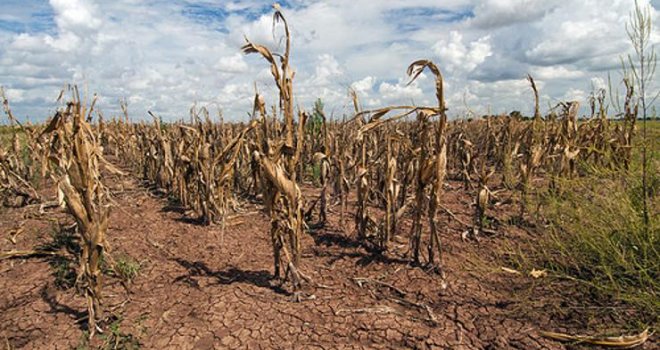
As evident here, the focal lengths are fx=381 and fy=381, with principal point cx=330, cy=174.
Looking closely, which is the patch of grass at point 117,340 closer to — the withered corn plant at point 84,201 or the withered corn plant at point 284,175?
the withered corn plant at point 84,201

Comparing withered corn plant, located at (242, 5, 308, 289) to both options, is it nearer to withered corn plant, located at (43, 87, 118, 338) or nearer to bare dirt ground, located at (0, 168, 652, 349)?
bare dirt ground, located at (0, 168, 652, 349)

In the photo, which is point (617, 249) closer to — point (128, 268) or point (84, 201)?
point (84, 201)

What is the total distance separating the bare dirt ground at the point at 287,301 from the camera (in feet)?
8.06

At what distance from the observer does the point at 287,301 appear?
2850 mm

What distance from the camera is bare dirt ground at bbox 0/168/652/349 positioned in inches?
96.7

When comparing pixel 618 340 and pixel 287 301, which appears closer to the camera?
pixel 618 340

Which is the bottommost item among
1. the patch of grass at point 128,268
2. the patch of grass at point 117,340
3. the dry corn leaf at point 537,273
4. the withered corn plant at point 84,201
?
the patch of grass at point 117,340

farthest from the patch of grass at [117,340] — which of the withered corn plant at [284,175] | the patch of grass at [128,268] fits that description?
the withered corn plant at [284,175]

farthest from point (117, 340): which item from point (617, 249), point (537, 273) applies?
point (617, 249)

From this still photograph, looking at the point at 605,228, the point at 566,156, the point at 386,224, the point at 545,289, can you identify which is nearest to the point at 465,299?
the point at 545,289

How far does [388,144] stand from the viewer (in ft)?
11.6

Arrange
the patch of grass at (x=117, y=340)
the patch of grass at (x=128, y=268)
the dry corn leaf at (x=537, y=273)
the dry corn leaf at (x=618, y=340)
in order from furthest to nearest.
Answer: the patch of grass at (x=128, y=268)
the dry corn leaf at (x=537, y=273)
the patch of grass at (x=117, y=340)
the dry corn leaf at (x=618, y=340)

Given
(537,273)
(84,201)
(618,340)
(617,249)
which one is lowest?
(618,340)

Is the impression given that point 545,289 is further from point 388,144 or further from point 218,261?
point 218,261
